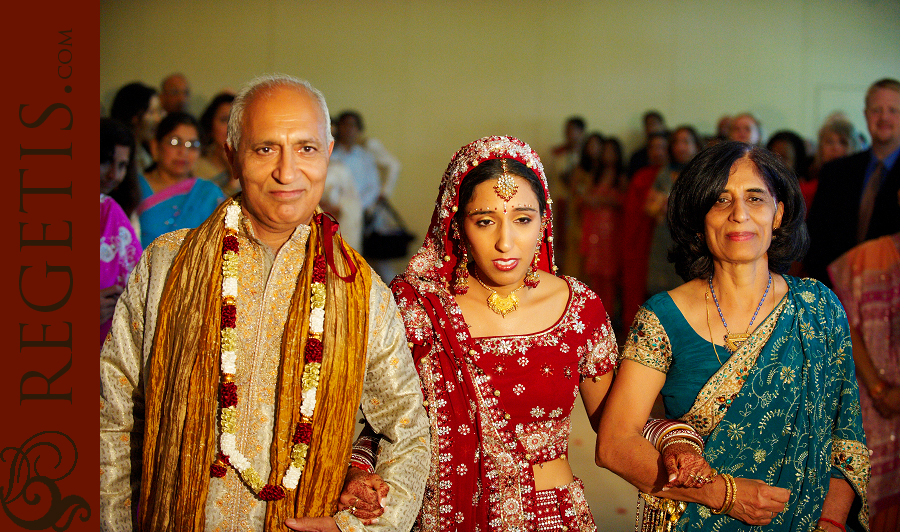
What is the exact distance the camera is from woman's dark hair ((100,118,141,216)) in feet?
11.1

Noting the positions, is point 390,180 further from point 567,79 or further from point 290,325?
point 290,325

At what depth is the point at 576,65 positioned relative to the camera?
31.4 feet

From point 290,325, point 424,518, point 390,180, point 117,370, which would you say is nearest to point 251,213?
point 290,325

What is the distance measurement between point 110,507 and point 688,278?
69.6 inches

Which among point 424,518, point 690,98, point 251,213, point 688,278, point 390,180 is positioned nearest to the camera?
point 251,213

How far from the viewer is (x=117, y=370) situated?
1.68m

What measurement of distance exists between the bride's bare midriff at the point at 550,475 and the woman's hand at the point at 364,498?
0.53 m

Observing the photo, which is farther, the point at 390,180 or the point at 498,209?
the point at 390,180

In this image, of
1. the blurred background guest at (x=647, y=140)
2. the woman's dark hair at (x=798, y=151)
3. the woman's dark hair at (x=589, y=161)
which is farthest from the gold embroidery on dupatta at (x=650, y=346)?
the woman's dark hair at (x=589, y=161)

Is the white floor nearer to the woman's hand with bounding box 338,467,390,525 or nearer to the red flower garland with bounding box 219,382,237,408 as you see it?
the woman's hand with bounding box 338,467,390,525

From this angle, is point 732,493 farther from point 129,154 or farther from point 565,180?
point 565,180

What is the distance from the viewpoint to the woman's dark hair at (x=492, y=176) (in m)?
2.04

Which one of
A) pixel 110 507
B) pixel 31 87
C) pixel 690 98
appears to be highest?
pixel 690 98

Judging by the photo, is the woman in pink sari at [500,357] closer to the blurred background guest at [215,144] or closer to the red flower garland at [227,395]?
the red flower garland at [227,395]
